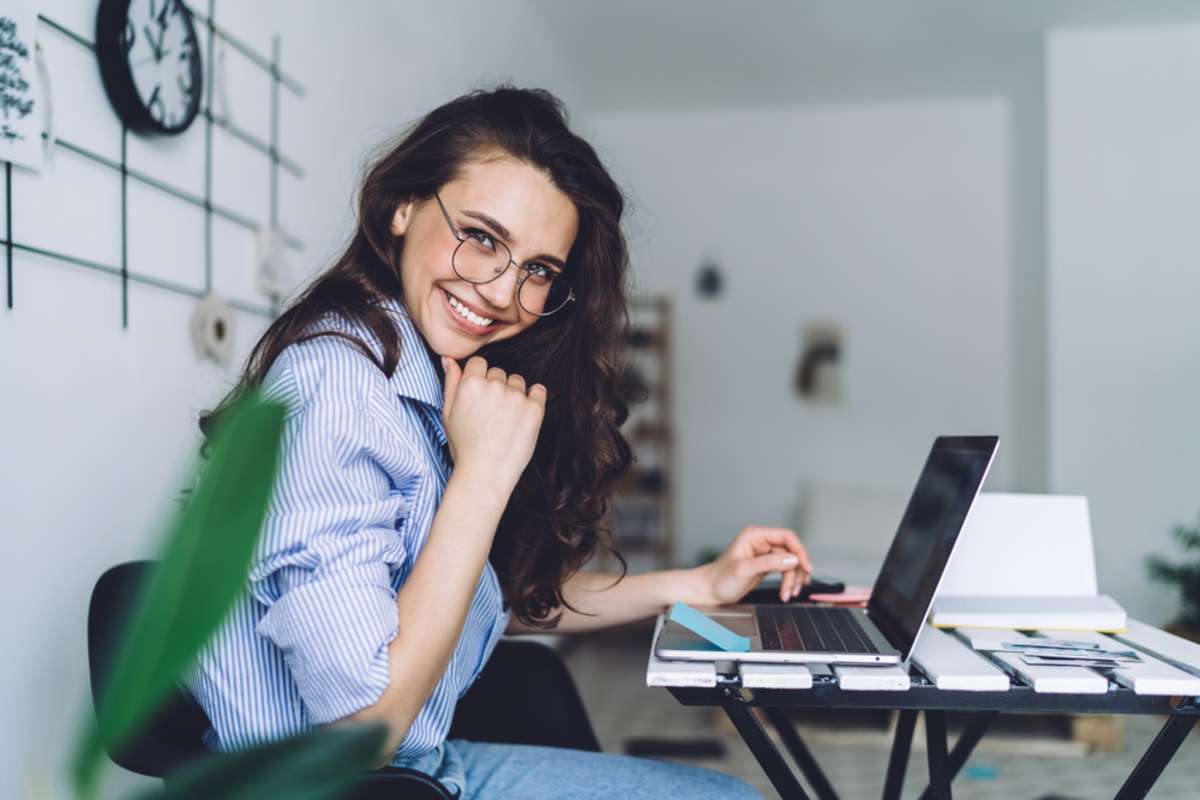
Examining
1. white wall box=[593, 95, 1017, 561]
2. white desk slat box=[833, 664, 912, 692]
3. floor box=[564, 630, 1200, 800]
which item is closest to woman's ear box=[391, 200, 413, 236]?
white desk slat box=[833, 664, 912, 692]

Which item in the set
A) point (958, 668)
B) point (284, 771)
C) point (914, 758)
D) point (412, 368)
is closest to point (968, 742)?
point (958, 668)

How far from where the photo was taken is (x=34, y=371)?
4.58 feet

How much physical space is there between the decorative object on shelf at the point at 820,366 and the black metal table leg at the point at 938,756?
14.9 ft

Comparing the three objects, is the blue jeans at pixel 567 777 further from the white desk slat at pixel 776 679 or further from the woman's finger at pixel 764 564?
the woman's finger at pixel 764 564

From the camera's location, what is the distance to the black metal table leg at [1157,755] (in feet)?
3.35

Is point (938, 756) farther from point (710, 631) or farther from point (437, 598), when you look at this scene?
point (437, 598)

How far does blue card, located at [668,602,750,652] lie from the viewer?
110cm

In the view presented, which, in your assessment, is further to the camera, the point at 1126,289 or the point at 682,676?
the point at 1126,289

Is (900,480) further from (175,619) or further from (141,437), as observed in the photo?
(175,619)

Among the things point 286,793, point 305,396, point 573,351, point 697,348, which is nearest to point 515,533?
point 573,351

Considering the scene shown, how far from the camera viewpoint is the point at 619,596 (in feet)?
4.84

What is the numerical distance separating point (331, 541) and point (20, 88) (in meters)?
0.89

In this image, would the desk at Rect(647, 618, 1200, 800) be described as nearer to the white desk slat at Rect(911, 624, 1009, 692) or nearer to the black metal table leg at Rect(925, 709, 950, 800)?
the white desk slat at Rect(911, 624, 1009, 692)

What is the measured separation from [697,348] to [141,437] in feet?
14.7
